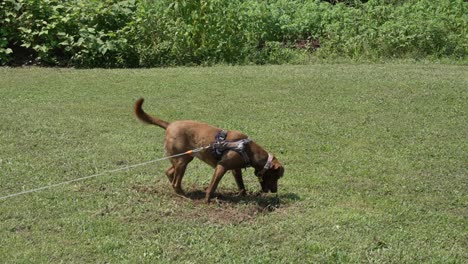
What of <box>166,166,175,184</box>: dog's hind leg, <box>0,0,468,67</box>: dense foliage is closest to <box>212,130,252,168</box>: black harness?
<box>166,166,175,184</box>: dog's hind leg

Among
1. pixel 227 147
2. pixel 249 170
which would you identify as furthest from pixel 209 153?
pixel 249 170

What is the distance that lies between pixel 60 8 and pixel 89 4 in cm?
58

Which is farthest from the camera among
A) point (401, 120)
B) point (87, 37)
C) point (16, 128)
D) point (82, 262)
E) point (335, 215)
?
point (87, 37)

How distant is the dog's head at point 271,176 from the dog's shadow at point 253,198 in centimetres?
11

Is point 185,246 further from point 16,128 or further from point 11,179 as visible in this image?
point 16,128

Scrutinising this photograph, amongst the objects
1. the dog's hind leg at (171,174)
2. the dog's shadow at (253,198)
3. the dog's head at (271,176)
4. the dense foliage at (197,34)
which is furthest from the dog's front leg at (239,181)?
the dense foliage at (197,34)

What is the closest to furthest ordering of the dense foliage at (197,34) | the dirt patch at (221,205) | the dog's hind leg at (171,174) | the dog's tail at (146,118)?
the dirt patch at (221,205)
the dog's tail at (146,118)
the dog's hind leg at (171,174)
the dense foliage at (197,34)

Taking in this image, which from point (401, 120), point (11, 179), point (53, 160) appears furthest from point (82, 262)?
point (401, 120)

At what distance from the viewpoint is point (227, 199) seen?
6406 millimetres

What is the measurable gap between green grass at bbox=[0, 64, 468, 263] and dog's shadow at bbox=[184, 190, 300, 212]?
0.02 m

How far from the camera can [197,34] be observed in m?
14.1

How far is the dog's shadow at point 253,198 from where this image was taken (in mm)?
6262

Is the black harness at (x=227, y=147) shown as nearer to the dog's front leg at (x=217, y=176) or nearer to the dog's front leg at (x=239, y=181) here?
the dog's front leg at (x=217, y=176)

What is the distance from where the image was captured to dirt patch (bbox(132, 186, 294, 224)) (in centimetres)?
592
